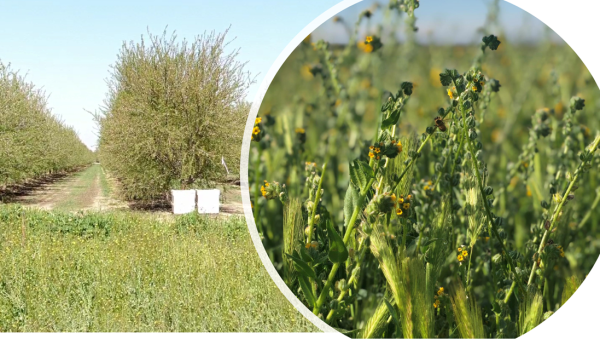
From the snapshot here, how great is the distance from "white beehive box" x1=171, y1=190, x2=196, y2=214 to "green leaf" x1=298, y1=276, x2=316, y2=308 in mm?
10800

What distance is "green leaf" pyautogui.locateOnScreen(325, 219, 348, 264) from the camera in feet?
6.72

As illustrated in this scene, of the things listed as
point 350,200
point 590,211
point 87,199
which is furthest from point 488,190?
point 87,199

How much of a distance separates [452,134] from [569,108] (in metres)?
0.46

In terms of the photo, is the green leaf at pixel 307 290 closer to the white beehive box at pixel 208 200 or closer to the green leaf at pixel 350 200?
the green leaf at pixel 350 200

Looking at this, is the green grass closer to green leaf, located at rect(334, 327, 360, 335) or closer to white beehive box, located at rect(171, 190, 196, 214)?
green leaf, located at rect(334, 327, 360, 335)

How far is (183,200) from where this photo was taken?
1284 cm

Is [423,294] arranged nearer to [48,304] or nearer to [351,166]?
[351,166]

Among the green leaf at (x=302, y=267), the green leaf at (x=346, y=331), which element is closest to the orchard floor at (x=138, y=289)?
the green leaf at (x=346, y=331)

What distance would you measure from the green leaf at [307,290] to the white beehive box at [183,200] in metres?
10.8

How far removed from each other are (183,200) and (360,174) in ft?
37.0

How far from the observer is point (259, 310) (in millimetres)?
4020

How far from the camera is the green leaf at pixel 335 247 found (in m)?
2.05

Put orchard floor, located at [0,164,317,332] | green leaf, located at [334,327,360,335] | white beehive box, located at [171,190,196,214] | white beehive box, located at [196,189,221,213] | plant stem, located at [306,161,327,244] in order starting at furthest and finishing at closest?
white beehive box, located at [171,190,196,214]
white beehive box, located at [196,189,221,213]
orchard floor, located at [0,164,317,332]
green leaf, located at [334,327,360,335]
plant stem, located at [306,161,327,244]

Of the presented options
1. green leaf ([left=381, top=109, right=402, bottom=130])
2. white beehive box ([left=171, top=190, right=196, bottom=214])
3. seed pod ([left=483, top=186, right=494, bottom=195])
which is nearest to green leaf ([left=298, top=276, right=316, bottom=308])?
green leaf ([left=381, top=109, right=402, bottom=130])
